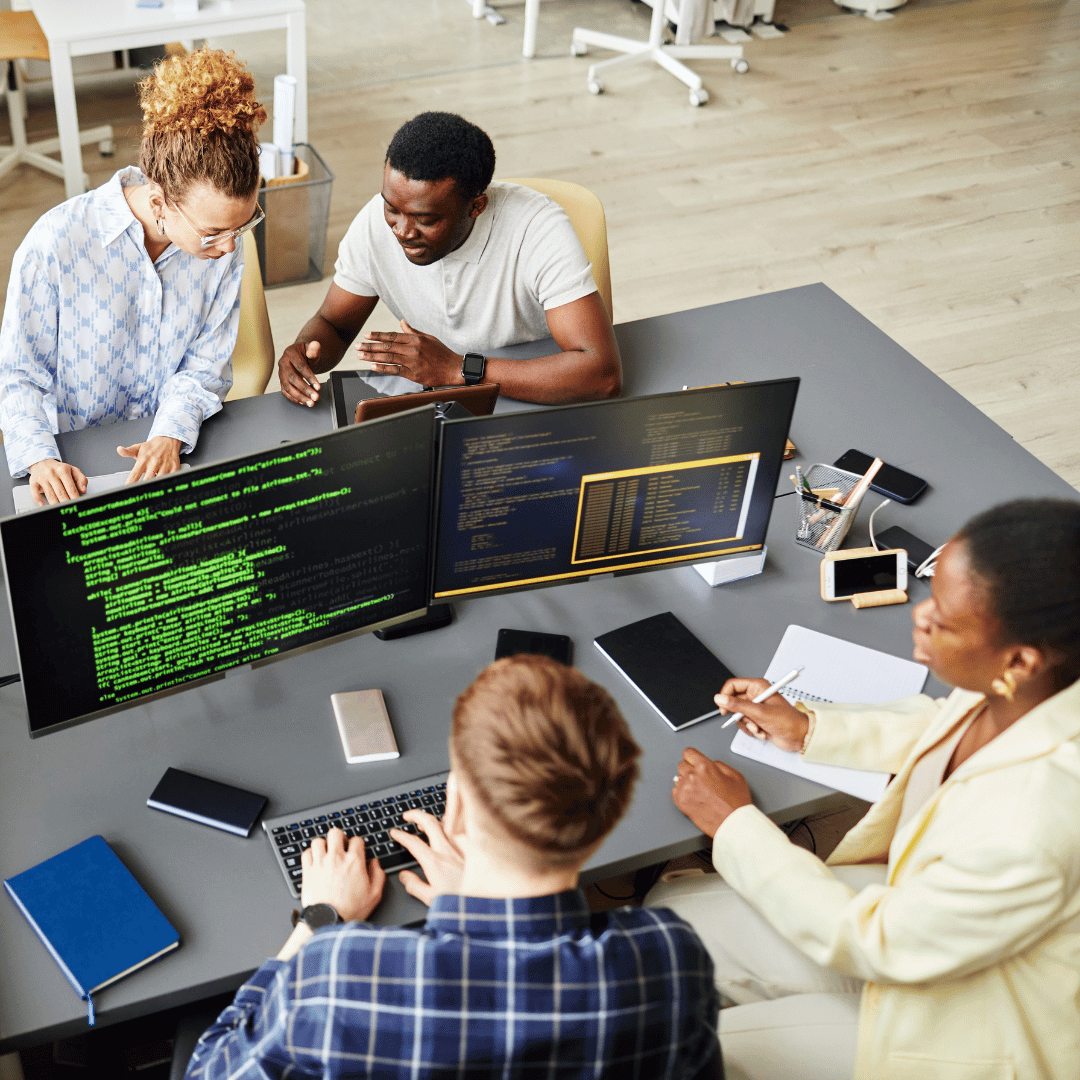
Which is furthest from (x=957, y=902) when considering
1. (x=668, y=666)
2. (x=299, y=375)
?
(x=299, y=375)

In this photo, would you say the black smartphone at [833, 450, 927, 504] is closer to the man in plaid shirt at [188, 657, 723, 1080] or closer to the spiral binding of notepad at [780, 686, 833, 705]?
the spiral binding of notepad at [780, 686, 833, 705]

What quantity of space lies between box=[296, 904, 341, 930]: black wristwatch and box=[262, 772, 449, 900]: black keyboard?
57 mm

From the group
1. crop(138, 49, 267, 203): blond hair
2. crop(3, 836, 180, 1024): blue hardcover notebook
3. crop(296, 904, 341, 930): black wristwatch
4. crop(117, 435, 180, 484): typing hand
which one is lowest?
crop(3, 836, 180, 1024): blue hardcover notebook

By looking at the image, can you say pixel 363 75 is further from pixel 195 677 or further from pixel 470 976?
pixel 470 976

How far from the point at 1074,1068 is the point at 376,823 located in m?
0.94

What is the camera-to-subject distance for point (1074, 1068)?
1.42 metres

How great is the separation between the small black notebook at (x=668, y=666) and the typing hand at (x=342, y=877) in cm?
49

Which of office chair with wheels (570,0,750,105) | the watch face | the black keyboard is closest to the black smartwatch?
the watch face

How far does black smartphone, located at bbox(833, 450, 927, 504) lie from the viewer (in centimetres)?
204

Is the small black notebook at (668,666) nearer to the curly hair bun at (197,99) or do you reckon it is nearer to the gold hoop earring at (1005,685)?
the gold hoop earring at (1005,685)

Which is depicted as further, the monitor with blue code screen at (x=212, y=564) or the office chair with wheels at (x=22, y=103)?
the office chair with wheels at (x=22, y=103)

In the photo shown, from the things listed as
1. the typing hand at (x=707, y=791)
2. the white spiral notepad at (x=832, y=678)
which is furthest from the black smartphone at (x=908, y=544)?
the typing hand at (x=707, y=791)

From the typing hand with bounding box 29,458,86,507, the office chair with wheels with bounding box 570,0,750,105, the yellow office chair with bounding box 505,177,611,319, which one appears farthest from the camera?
the office chair with wheels with bounding box 570,0,750,105

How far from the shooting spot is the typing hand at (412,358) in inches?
83.6
